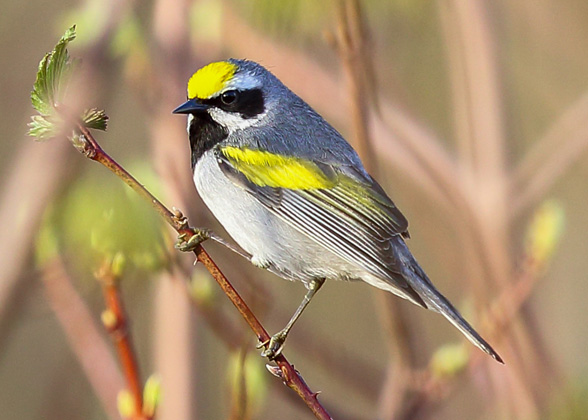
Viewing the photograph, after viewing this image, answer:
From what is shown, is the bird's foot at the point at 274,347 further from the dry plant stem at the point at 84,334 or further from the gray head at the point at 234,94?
the gray head at the point at 234,94

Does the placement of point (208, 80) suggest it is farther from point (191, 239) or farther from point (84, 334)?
point (84, 334)

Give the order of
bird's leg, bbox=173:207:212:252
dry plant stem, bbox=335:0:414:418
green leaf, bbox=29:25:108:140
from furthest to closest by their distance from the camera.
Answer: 1. dry plant stem, bbox=335:0:414:418
2. bird's leg, bbox=173:207:212:252
3. green leaf, bbox=29:25:108:140

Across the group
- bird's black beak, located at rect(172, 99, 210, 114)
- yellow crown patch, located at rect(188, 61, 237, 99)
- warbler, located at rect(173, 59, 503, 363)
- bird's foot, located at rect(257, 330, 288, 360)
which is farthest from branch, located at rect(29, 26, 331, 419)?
yellow crown patch, located at rect(188, 61, 237, 99)

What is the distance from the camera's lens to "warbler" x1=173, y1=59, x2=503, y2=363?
2855 millimetres

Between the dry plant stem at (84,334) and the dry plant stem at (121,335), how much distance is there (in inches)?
26.9

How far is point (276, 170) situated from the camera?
3.07 m

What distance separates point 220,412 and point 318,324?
3.47ft

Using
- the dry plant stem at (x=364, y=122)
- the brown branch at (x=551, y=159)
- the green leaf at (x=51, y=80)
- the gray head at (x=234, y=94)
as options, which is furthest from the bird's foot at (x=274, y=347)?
the brown branch at (x=551, y=159)

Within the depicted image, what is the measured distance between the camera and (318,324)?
20.1ft

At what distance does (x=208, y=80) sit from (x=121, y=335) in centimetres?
131

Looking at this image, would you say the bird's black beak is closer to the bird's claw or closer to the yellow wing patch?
the yellow wing patch

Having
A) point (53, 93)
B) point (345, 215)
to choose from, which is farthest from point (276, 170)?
point (53, 93)

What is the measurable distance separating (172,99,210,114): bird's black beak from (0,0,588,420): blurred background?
0.87ft

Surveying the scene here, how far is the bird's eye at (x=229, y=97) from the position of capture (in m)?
3.12
